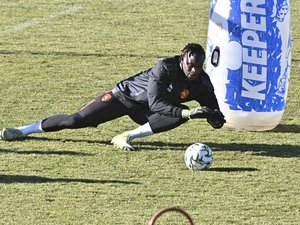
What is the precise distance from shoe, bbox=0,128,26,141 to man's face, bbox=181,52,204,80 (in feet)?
6.21

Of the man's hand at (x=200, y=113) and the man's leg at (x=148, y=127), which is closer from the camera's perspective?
the man's hand at (x=200, y=113)

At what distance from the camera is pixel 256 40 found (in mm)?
11188

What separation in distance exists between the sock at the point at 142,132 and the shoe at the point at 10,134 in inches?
45.2

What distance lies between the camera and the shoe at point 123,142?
1071cm

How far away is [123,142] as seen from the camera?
35.3ft

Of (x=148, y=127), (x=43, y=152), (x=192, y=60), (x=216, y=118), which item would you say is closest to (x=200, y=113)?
(x=216, y=118)

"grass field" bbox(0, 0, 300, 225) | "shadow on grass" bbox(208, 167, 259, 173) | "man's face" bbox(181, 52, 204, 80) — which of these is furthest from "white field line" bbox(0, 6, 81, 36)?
"shadow on grass" bbox(208, 167, 259, 173)

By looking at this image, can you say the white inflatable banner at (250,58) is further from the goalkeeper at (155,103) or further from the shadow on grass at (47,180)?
the shadow on grass at (47,180)

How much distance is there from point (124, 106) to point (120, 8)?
30.4ft

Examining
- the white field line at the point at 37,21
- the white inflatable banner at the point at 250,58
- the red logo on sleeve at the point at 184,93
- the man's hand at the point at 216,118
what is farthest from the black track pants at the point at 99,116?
the white field line at the point at 37,21

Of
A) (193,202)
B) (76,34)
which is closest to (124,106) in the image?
(193,202)

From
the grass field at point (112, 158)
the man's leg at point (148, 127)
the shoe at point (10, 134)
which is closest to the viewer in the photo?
the grass field at point (112, 158)

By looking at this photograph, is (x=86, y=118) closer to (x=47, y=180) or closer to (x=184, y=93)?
(x=184, y=93)

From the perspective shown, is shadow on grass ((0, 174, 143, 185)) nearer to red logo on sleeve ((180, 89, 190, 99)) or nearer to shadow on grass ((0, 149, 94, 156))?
shadow on grass ((0, 149, 94, 156))
